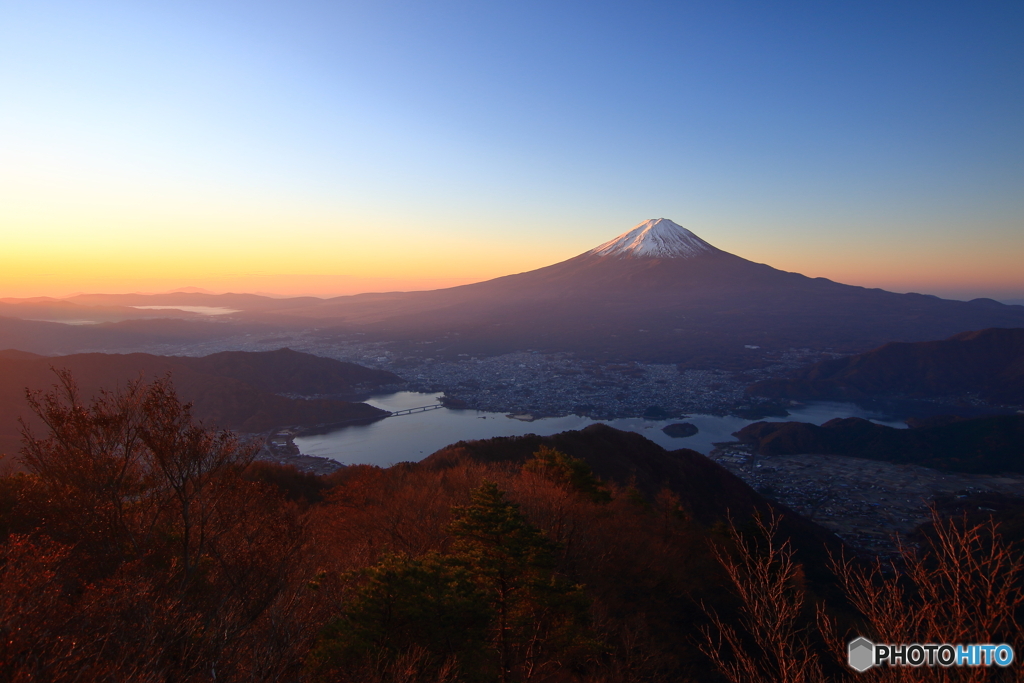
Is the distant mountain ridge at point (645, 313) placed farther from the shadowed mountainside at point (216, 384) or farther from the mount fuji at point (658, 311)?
the shadowed mountainside at point (216, 384)

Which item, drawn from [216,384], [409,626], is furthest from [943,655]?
[216,384]

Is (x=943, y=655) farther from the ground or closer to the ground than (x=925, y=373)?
farther from the ground

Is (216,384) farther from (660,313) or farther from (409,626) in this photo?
(660,313)

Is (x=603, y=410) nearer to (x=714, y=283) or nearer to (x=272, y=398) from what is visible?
(x=272, y=398)

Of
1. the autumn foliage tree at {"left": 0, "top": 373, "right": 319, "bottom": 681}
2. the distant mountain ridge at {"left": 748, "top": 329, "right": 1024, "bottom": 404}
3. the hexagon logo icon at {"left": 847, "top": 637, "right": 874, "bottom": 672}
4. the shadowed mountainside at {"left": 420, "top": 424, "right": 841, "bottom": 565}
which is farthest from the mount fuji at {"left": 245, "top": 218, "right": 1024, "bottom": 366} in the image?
the hexagon logo icon at {"left": 847, "top": 637, "right": 874, "bottom": 672}

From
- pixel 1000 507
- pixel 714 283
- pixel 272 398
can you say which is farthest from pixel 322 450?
pixel 714 283

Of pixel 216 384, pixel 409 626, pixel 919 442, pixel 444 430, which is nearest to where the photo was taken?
pixel 409 626
